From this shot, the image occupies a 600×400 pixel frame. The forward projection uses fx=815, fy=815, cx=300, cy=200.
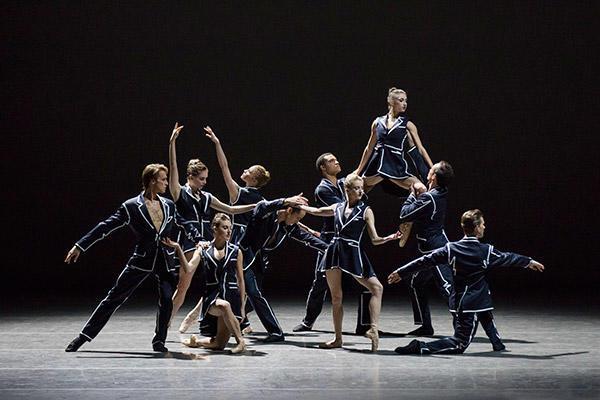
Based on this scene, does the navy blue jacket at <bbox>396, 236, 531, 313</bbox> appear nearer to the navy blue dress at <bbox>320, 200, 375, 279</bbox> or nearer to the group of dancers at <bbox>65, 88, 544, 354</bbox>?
the group of dancers at <bbox>65, 88, 544, 354</bbox>

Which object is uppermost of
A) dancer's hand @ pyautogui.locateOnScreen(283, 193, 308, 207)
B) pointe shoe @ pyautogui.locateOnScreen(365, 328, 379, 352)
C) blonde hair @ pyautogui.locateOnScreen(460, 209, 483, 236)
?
dancer's hand @ pyautogui.locateOnScreen(283, 193, 308, 207)

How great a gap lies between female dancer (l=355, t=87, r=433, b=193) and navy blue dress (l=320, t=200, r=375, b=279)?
1201 mm

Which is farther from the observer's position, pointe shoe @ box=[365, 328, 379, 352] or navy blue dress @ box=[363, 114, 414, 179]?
navy blue dress @ box=[363, 114, 414, 179]

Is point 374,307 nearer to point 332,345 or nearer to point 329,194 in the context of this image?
point 332,345

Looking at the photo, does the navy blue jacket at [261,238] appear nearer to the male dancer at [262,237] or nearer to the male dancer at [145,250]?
the male dancer at [262,237]

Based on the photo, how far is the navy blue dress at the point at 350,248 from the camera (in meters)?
5.31

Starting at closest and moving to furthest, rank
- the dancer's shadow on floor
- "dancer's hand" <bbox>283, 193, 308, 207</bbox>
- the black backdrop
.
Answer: the dancer's shadow on floor → "dancer's hand" <bbox>283, 193, 308, 207</bbox> → the black backdrop

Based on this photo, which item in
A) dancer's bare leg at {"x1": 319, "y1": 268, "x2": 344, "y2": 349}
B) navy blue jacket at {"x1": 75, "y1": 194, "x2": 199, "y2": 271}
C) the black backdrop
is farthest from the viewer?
the black backdrop

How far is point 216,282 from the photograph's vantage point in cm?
529

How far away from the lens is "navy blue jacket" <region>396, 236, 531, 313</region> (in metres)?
5.17

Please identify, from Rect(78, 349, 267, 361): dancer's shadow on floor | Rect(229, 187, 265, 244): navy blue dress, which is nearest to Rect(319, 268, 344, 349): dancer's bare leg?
Rect(78, 349, 267, 361): dancer's shadow on floor

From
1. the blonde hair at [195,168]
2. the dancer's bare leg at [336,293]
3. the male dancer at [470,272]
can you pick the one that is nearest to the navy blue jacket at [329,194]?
the blonde hair at [195,168]

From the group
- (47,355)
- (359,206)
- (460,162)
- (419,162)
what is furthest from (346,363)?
(460,162)

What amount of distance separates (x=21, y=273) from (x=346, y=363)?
6666 millimetres
